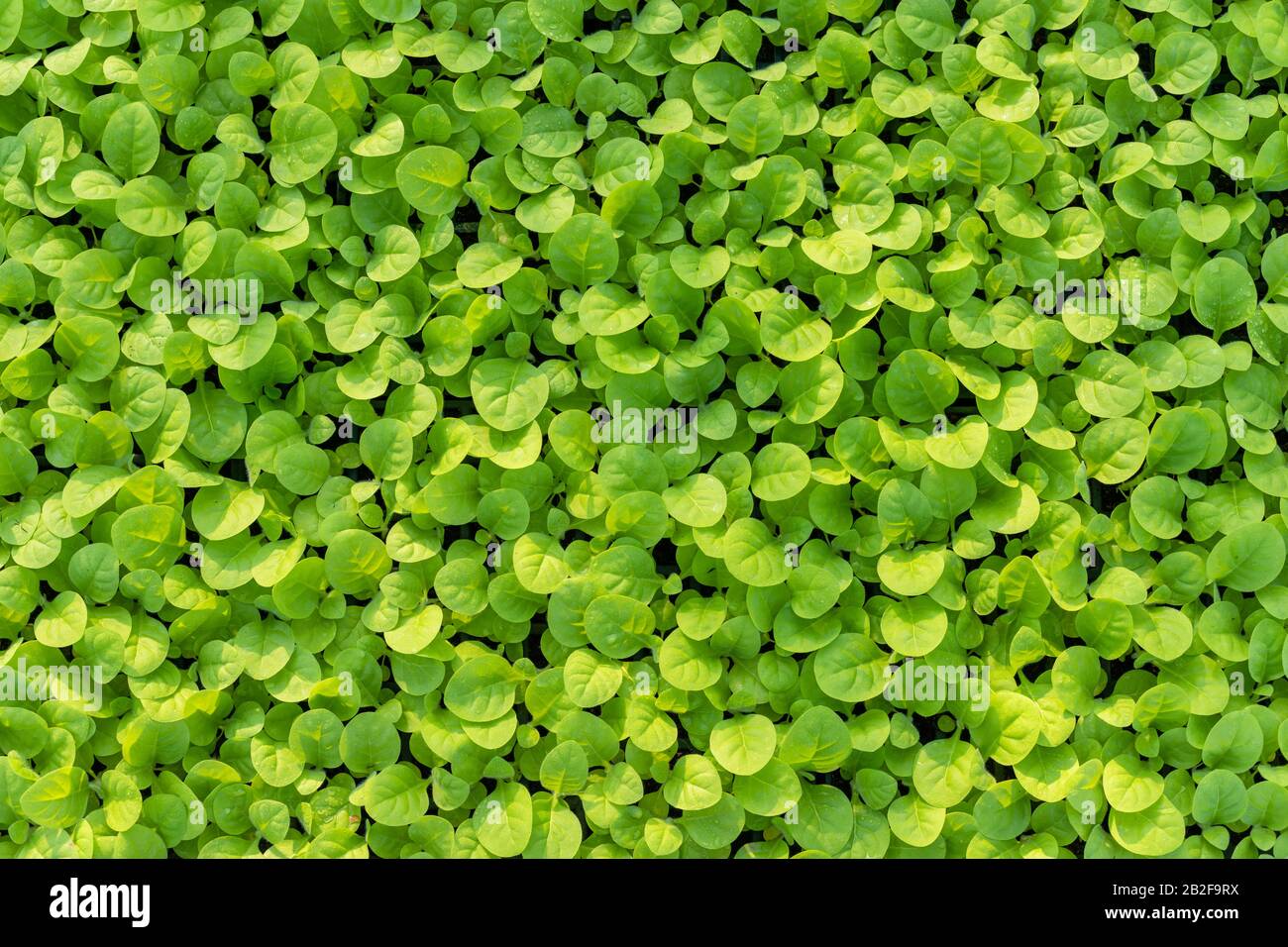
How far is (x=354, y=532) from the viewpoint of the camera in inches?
47.3

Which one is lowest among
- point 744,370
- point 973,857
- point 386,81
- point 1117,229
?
point 973,857

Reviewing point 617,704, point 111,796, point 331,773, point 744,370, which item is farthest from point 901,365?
point 111,796

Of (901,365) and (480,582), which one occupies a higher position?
(901,365)

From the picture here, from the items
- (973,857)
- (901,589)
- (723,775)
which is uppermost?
(901,589)

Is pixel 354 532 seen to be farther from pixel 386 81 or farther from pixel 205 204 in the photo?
pixel 386 81

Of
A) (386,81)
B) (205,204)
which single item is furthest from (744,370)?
(205,204)

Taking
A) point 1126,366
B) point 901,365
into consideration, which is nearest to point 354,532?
point 901,365

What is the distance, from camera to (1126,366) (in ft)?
3.97

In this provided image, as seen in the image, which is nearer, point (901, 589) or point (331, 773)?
point (901, 589)

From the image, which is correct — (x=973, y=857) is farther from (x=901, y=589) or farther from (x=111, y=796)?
(x=111, y=796)

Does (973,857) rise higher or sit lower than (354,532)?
lower

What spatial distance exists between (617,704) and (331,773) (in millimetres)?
411

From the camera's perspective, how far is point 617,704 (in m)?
1.23

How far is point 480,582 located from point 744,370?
446mm
